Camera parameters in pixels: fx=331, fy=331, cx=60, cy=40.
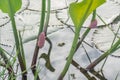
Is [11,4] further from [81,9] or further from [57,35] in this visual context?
[57,35]

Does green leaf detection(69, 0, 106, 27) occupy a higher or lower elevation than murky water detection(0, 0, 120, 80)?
higher

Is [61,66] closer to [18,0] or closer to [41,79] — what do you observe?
[41,79]

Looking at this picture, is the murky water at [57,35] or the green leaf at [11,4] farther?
the murky water at [57,35]

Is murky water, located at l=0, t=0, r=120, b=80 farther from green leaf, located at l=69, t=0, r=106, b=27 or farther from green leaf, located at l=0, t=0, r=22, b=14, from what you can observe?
green leaf, located at l=69, t=0, r=106, b=27

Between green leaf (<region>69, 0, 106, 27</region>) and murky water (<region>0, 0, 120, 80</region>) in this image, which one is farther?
murky water (<region>0, 0, 120, 80</region>)

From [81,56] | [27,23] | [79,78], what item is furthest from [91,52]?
[27,23]

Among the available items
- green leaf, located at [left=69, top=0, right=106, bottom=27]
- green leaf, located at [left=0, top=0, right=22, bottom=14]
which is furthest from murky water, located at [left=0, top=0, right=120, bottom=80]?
green leaf, located at [left=69, top=0, right=106, bottom=27]

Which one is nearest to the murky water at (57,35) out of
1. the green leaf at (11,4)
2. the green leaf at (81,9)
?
the green leaf at (11,4)

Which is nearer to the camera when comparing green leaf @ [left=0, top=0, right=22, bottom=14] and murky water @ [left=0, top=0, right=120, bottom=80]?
green leaf @ [left=0, top=0, right=22, bottom=14]

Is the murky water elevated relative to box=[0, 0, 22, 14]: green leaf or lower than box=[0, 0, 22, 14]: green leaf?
lower

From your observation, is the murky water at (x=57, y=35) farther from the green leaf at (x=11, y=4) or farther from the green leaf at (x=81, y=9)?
the green leaf at (x=81, y=9)
